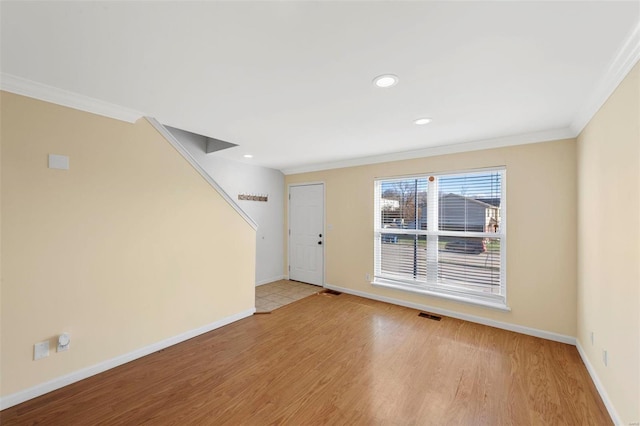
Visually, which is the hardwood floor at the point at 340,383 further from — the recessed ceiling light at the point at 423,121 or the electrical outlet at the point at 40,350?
the recessed ceiling light at the point at 423,121

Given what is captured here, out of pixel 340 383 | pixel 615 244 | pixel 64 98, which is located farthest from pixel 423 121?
pixel 64 98

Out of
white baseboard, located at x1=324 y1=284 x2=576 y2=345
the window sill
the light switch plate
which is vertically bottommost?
white baseboard, located at x1=324 y1=284 x2=576 y2=345

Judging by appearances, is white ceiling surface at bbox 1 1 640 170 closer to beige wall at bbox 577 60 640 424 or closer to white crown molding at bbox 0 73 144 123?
white crown molding at bbox 0 73 144 123

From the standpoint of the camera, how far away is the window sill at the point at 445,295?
3172mm

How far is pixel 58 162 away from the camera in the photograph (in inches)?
80.4

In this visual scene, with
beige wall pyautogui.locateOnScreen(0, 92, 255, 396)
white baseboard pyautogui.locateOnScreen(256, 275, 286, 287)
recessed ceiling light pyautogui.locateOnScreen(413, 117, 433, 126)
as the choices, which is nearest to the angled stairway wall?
white baseboard pyautogui.locateOnScreen(256, 275, 286, 287)

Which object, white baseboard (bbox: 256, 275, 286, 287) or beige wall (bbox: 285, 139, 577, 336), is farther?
white baseboard (bbox: 256, 275, 286, 287)

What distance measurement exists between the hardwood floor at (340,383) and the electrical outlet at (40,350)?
1.01ft

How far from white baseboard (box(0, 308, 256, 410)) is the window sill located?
2.47 m

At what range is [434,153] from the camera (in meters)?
3.62

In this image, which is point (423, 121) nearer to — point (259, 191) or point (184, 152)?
point (184, 152)

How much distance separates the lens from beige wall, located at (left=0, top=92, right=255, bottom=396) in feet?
6.14

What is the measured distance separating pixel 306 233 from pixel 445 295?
271 cm

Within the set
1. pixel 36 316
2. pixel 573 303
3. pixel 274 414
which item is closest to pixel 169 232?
A: pixel 36 316
